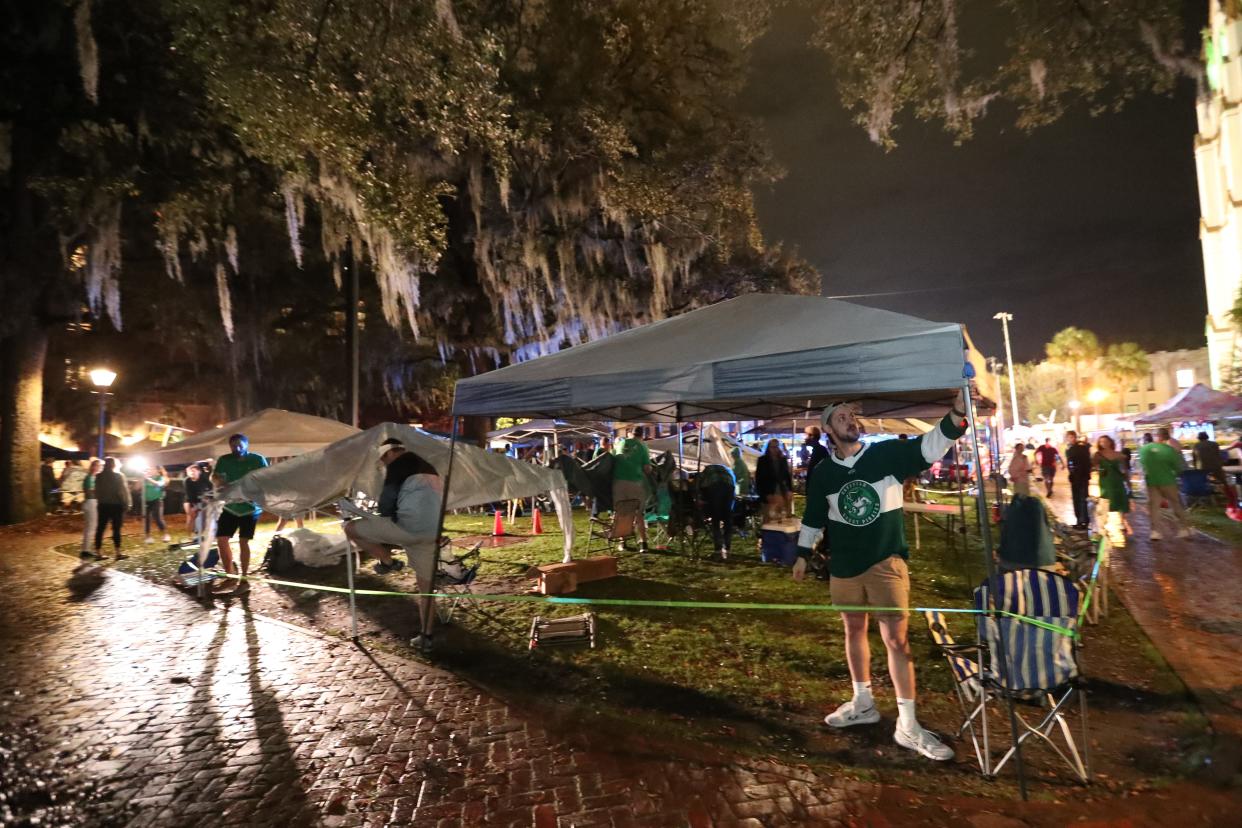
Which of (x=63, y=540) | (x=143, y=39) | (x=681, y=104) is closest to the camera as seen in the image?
(x=143, y=39)

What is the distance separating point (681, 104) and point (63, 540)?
718 inches

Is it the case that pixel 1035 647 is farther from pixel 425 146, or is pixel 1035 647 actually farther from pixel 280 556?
pixel 425 146

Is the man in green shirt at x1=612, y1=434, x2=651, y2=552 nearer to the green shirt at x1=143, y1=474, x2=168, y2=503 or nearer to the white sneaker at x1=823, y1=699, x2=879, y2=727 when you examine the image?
the white sneaker at x1=823, y1=699, x2=879, y2=727

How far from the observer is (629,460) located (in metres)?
10.4

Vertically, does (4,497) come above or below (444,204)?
below

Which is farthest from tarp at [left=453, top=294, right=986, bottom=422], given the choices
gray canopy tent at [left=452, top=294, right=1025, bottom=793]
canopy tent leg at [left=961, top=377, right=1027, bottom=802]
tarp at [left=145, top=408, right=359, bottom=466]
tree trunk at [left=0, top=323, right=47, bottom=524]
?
tree trunk at [left=0, top=323, right=47, bottom=524]

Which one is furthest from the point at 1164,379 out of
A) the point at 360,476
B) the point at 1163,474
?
the point at 360,476

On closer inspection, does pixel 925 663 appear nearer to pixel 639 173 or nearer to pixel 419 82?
pixel 419 82

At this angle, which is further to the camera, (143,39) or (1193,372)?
(1193,372)

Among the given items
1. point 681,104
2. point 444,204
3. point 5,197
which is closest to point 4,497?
point 5,197

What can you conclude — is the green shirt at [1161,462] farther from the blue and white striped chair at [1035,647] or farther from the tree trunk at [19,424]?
the tree trunk at [19,424]

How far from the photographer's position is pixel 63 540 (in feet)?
47.2

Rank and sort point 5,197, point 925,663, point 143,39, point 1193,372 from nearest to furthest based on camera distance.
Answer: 1. point 925,663
2. point 143,39
3. point 5,197
4. point 1193,372

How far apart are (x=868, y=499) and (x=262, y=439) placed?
36.9 feet
